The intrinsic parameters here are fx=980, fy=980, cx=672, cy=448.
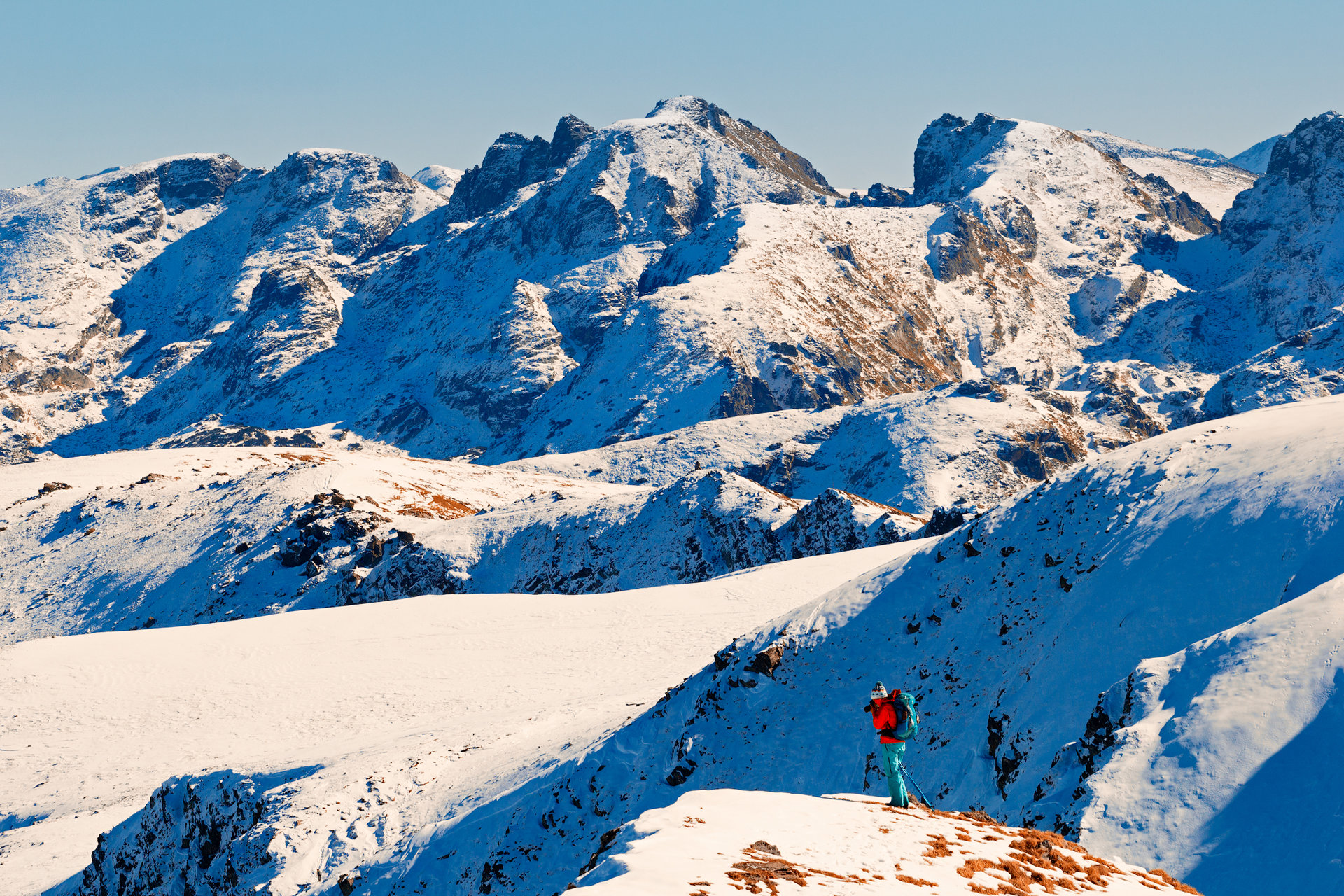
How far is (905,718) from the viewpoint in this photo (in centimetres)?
1558

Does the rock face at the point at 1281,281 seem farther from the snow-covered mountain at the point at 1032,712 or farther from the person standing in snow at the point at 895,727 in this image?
the person standing in snow at the point at 895,727

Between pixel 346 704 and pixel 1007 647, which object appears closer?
pixel 1007 647

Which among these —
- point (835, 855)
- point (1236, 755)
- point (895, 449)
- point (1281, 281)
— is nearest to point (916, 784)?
point (1236, 755)

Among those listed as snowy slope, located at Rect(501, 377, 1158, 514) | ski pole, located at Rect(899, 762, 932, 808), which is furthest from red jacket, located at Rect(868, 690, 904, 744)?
snowy slope, located at Rect(501, 377, 1158, 514)

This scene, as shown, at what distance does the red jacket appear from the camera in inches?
614

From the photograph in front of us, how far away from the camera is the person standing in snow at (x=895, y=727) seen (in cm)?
1554

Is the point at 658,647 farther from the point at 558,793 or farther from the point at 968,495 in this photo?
the point at 968,495

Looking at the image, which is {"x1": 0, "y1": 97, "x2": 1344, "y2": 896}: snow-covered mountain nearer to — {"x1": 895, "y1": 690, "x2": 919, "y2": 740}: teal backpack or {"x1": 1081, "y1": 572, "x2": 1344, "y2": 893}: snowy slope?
{"x1": 1081, "y1": 572, "x2": 1344, "y2": 893}: snowy slope

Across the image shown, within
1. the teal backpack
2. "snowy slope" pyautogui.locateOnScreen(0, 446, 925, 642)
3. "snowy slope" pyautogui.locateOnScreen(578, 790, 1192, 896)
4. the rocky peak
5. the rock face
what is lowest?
"snowy slope" pyautogui.locateOnScreen(578, 790, 1192, 896)

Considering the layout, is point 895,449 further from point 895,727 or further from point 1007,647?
point 895,727

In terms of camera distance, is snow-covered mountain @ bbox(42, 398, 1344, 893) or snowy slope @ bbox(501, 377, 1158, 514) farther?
snowy slope @ bbox(501, 377, 1158, 514)

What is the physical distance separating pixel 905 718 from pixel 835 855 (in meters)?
3.17

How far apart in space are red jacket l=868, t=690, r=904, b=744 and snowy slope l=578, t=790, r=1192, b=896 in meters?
1.14

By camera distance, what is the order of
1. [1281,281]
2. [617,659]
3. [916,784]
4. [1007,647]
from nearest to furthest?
[916,784] < [1007,647] < [617,659] < [1281,281]
